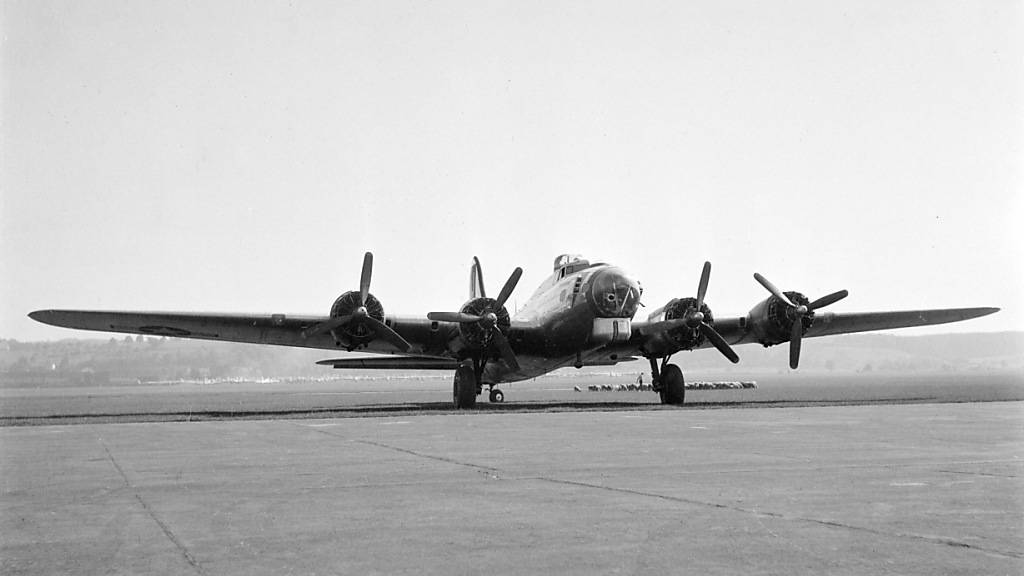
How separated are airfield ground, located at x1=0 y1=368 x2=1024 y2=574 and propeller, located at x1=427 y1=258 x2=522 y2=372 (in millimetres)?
13706

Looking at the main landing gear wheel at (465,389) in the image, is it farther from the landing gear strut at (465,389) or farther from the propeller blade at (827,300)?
the propeller blade at (827,300)

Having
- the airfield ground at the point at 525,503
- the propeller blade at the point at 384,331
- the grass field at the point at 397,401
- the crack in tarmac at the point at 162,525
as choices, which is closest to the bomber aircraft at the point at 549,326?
the propeller blade at the point at 384,331

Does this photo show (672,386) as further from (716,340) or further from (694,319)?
(694,319)

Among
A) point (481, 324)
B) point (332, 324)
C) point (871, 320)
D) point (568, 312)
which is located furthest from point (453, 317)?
point (871, 320)

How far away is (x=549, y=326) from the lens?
35938mm

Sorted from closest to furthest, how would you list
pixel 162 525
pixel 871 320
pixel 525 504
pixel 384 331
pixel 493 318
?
pixel 162 525, pixel 525 504, pixel 384 331, pixel 493 318, pixel 871 320

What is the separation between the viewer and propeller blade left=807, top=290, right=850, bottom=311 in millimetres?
33625

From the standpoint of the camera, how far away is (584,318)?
34250 mm

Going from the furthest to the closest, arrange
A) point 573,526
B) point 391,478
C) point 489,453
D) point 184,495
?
1. point 489,453
2. point 391,478
3. point 184,495
4. point 573,526

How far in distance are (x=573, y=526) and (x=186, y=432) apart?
14.9 m

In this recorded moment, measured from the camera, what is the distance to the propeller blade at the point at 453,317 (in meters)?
32.2

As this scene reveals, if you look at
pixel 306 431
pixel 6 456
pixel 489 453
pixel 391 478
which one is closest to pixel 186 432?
pixel 306 431

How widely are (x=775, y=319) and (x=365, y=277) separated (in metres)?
14.4

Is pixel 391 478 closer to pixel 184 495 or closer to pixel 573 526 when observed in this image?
pixel 184 495
